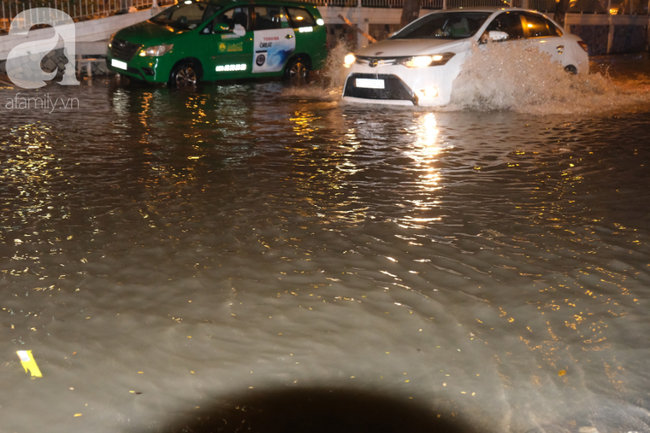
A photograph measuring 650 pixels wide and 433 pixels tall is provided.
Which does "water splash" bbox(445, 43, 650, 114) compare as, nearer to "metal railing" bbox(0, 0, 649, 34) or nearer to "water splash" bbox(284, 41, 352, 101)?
"water splash" bbox(284, 41, 352, 101)

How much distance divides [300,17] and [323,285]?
13.2 metres

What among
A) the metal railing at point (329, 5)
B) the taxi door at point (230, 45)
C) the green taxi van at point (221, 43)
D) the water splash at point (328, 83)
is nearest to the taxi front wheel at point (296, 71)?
the green taxi van at point (221, 43)

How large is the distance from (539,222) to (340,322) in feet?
7.42

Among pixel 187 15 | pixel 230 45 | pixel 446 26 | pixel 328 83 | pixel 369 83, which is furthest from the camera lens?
pixel 328 83

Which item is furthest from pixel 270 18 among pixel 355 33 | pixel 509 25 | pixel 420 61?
pixel 355 33

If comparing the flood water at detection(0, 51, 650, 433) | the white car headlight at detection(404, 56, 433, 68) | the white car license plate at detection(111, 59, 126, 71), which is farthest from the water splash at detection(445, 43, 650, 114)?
the white car license plate at detection(111, 59, 126, 71)

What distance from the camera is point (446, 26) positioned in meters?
12.5

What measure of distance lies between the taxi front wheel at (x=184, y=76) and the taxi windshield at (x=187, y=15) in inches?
30.1

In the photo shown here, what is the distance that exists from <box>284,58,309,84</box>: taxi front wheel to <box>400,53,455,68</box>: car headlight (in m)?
5.32

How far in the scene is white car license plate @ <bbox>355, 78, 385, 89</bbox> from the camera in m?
11.7

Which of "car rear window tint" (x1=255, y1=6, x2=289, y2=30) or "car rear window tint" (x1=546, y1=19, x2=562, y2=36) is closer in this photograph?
"car rear window tint" (x1=546, y1=19, x2=562, y2=36)

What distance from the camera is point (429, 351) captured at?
10.7 ft

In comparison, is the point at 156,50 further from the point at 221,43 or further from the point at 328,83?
the point at 328,83

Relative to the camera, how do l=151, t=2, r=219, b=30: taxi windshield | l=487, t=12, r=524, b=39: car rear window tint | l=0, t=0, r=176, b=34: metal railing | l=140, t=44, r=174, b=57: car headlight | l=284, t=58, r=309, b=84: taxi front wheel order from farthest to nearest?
l=0, t=0, r=176, b=34: metal railing, l=284, t=58, r=309, b=84: taxi front wheel, l=151, t=2, r=219, b=30: taxi windshield, l=140, t=44, r=174, b=57: car headlight, l=487, t=12, r=524, b=39: car rear window tint
